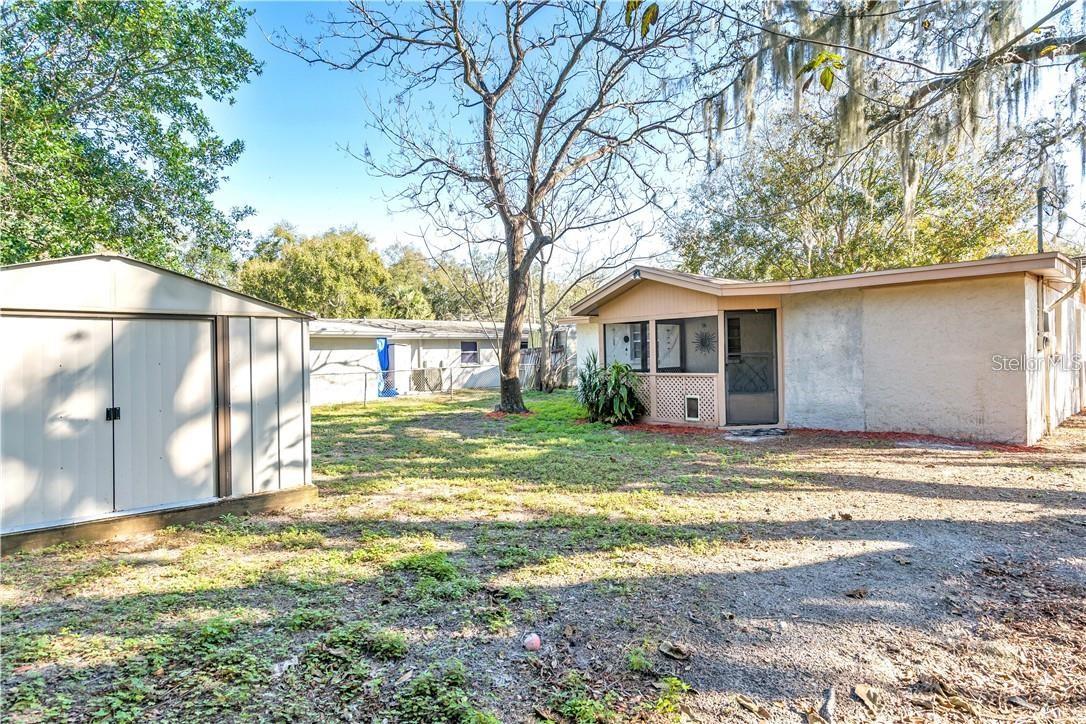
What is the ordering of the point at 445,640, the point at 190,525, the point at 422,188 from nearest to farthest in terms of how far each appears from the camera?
1. the point at 445,640
2. the point at 190,525
3. the point at 422,188

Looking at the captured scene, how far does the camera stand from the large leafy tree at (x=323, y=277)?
23.7 m

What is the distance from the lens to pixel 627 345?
12648 millimetres

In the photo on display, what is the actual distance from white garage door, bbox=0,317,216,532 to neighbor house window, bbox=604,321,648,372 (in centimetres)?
863

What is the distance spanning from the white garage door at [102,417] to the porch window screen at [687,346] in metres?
8.53

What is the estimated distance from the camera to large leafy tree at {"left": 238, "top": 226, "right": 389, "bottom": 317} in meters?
23.7

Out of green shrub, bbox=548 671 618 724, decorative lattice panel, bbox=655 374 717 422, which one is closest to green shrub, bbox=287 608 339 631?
green shrub, bbox=548 671 618 724

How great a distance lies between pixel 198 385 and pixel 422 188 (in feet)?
32.4

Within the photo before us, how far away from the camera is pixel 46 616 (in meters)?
2.99

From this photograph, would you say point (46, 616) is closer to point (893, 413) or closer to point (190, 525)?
point (190, 525)

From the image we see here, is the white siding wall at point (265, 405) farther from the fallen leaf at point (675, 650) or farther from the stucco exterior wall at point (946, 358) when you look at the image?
the stucco exterior wall at point (946, 358)

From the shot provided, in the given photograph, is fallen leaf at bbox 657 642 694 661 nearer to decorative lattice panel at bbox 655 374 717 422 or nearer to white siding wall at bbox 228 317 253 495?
white siding wall at bbox 228 317 253 495

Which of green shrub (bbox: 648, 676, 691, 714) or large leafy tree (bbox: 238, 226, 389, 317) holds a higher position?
large leafy tree (bbox: 238, 226, 389, 317)

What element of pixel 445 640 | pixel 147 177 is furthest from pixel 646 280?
pixel 147 177

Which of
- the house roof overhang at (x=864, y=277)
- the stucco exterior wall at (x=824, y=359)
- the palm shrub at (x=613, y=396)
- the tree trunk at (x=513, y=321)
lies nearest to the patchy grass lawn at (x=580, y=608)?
the house roof overhang at (x=864, y=277)
